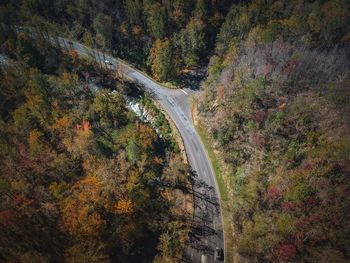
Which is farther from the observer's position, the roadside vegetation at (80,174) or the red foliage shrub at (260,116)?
the red foliage shrub at (260,116)

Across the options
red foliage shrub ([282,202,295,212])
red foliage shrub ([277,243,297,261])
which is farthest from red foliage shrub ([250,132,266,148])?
red foliage shrub ([277,243,297,261])

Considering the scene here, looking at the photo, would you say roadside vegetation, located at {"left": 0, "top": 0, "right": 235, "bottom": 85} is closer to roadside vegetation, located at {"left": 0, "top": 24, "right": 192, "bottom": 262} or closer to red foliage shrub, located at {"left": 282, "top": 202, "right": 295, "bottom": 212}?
roadside vegetation, located at {"left": 0, "top": 24, "right": 192, "bottom": 262}

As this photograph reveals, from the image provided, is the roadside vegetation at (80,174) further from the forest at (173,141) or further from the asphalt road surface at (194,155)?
the asphalt road surface at (194,155)

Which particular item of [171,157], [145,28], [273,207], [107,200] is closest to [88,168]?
[107,200]

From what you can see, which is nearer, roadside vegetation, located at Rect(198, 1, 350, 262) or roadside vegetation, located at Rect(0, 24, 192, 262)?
roadside vegetation, located at Rect(198, 1, 350, 262)

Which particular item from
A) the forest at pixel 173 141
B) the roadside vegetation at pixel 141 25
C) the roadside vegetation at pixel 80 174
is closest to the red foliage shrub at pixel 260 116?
the forest at pixel 173 141

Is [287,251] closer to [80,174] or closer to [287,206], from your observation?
[287,206]
